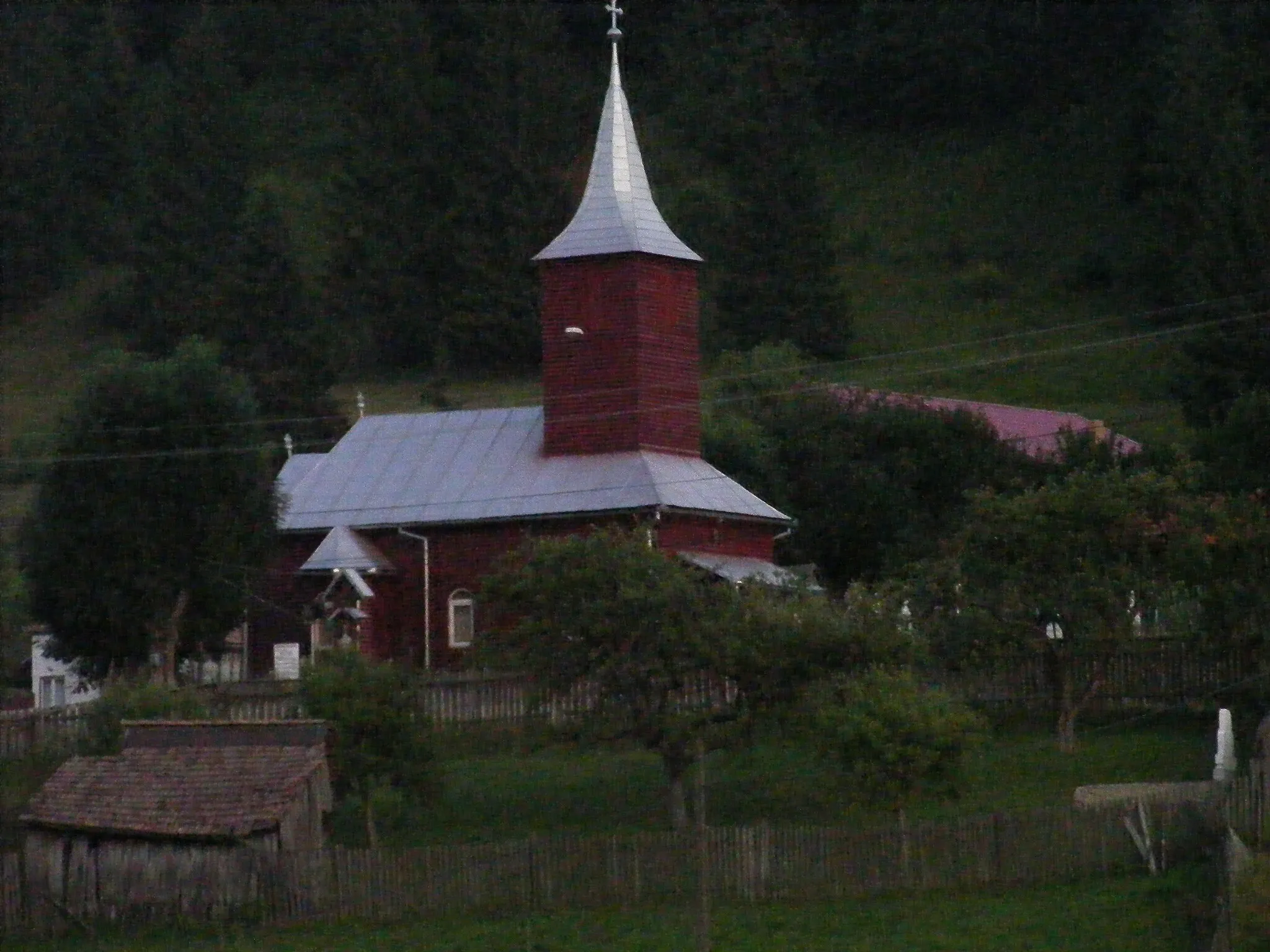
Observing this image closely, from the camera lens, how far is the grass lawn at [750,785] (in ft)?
115

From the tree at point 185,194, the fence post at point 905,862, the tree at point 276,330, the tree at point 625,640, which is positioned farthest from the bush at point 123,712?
the tree at point 185,194

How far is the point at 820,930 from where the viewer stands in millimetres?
29828

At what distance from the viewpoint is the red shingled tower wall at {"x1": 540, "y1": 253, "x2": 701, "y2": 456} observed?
A: 53844mm

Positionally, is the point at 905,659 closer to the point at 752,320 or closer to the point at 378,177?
the point at 752,320

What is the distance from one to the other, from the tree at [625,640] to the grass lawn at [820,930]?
13.7ft

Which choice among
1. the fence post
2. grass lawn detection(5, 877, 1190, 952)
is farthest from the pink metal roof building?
grass lawn detection(5, 877, 1190, 952)

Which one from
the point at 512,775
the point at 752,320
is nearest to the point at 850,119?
the point at 752,320

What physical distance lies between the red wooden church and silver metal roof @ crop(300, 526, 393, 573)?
0.05 meters

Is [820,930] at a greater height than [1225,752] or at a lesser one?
lesser

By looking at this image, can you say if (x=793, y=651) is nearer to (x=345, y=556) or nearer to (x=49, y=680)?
(x=345, y=556)

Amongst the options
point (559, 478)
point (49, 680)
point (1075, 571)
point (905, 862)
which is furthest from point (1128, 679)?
point (49, 680)

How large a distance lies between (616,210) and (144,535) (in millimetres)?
13774

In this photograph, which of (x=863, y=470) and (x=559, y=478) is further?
(x=863, y=470)

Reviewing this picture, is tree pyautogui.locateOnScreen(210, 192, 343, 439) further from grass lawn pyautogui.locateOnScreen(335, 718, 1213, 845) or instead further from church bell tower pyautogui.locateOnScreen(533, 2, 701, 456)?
grass lawn pyautogui.locateOnScreen(335, 718, 1213, 845)
